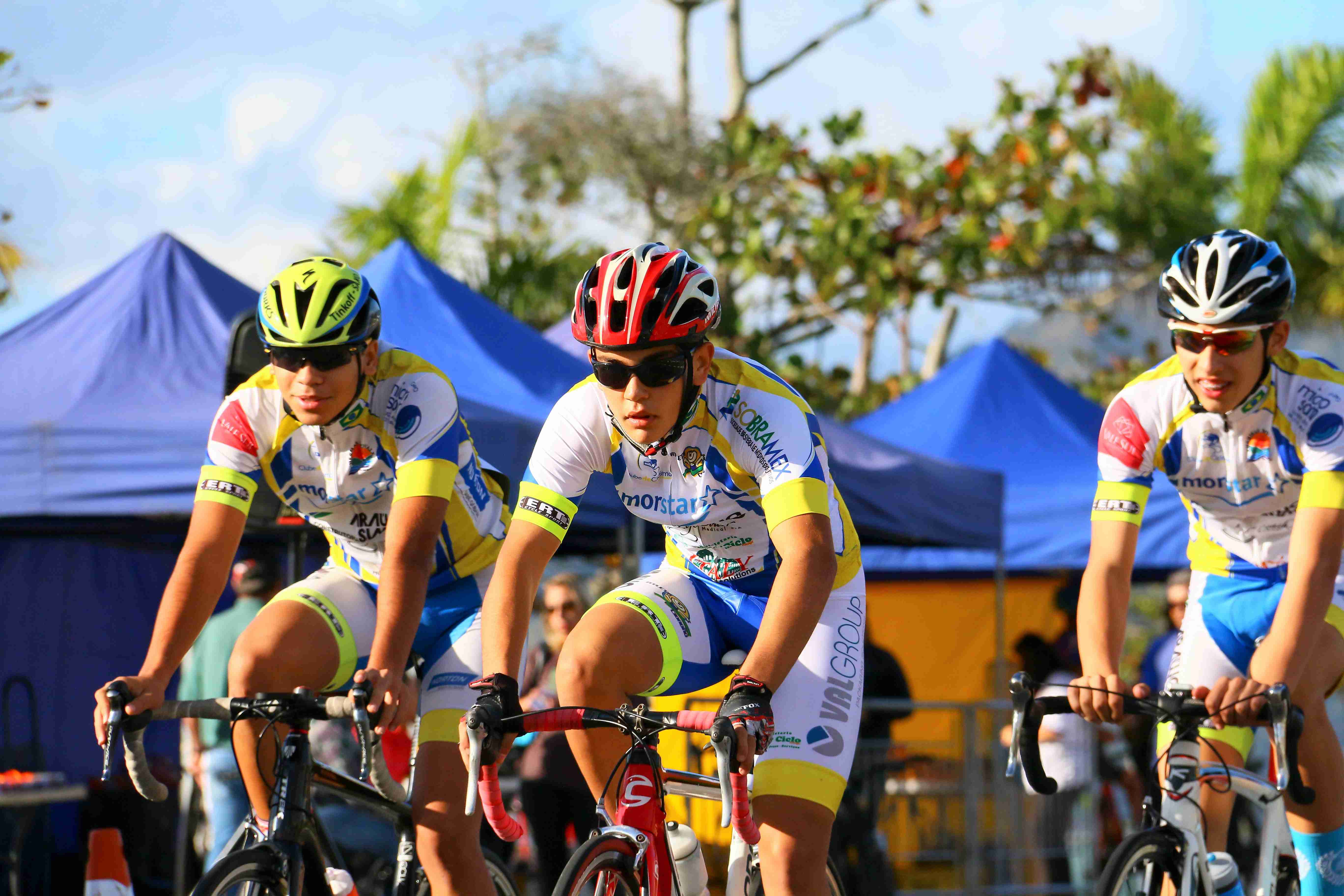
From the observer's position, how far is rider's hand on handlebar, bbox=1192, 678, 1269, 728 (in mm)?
4176

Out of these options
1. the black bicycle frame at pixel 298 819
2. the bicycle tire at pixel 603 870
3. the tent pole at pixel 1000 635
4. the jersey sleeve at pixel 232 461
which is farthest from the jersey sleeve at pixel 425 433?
the tent pole at pixel 1000 635

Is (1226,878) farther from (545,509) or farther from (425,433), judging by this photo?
(425,433)

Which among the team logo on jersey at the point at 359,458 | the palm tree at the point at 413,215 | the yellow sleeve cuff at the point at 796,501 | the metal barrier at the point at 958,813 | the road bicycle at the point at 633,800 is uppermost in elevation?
the palm tree at the point at 413,215

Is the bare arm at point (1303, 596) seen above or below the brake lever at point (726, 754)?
above

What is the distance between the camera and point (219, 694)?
8.12m

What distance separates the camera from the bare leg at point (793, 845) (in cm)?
387

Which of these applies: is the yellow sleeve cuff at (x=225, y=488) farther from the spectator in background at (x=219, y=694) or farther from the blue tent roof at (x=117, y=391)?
the blue tent roof at (x=117, y=391)

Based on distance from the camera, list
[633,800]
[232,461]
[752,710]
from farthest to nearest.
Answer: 1. [232,461]
2. [633,800]
3. [752,710]

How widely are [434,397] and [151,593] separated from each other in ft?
23.1

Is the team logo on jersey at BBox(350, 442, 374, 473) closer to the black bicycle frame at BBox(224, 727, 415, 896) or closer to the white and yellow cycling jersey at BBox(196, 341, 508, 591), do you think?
the white and yellow cycling jersey at BBox(196, 341, 508, 591)

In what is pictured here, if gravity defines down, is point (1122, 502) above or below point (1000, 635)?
above

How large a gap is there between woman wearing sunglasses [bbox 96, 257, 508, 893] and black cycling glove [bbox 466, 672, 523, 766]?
62cm

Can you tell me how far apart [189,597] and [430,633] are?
0.82 meters

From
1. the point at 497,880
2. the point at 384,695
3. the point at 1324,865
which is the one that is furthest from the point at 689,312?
the point at 1324,865
